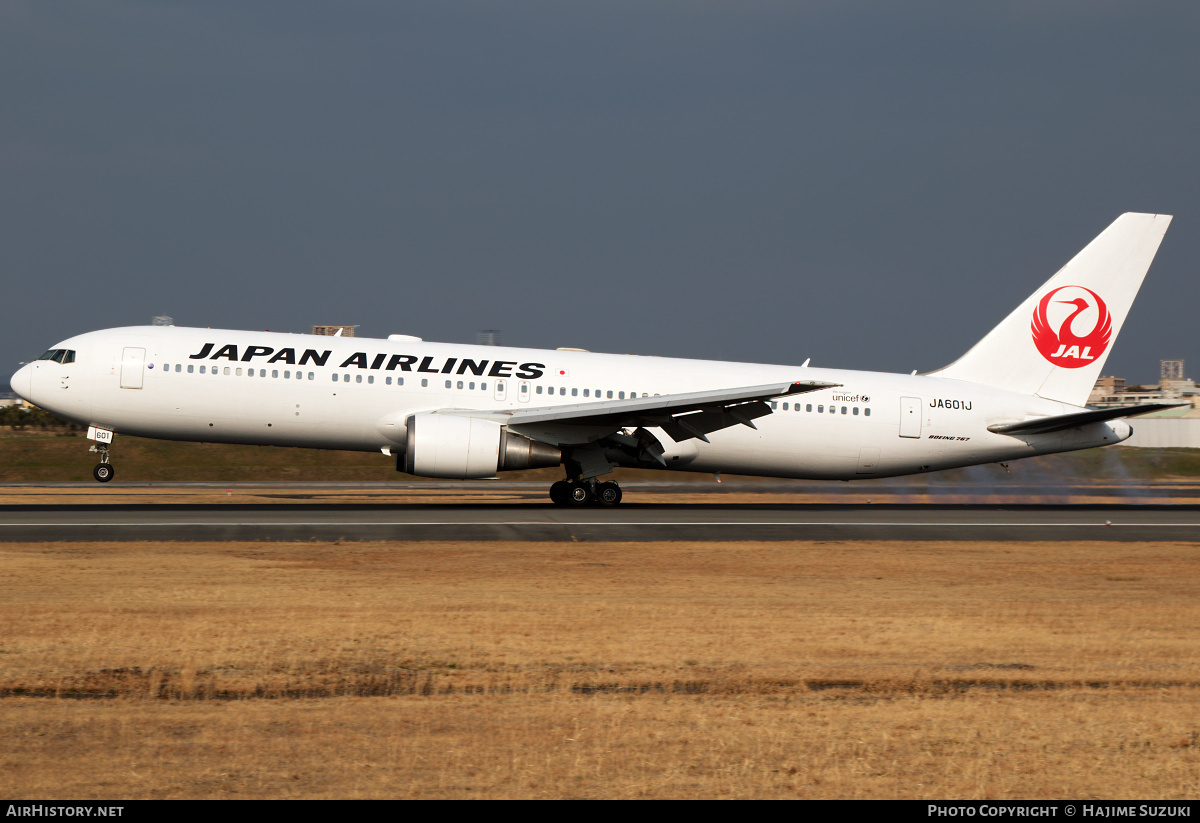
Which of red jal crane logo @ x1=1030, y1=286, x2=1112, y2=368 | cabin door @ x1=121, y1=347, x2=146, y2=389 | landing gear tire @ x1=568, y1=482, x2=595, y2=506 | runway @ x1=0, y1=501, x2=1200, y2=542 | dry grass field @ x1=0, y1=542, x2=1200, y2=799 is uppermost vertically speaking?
red jal crane logo @ x1=1030, y1=286, x2=1112, y2=368

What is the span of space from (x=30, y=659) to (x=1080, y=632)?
10.4 meters

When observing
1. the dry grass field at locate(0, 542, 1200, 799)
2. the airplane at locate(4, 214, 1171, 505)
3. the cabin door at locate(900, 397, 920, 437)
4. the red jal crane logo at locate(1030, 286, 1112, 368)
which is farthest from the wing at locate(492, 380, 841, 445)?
the dry grass field at locate(0, 542, 1200, 799)

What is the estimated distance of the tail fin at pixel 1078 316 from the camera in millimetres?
29234

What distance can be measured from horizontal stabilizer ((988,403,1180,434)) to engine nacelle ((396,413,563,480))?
526 inches

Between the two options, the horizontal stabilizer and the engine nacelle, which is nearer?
the engine nacelle

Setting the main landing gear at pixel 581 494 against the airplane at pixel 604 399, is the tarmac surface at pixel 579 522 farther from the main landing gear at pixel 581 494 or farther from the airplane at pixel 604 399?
the airplane at pixel 604 399

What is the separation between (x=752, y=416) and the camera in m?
25.9

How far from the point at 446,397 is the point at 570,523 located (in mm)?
5303

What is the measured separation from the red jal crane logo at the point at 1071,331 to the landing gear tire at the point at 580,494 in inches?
517

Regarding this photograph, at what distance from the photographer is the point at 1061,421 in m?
27.6

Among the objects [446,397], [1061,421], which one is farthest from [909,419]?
[446,397]

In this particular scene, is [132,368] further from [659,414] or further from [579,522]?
[659,414]

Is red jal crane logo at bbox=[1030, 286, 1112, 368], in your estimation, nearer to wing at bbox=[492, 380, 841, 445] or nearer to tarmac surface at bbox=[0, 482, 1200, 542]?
tarmac surface at bbox=[0, 482, 1200, 542]

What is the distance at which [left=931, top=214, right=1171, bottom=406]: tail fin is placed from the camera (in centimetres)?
2923
